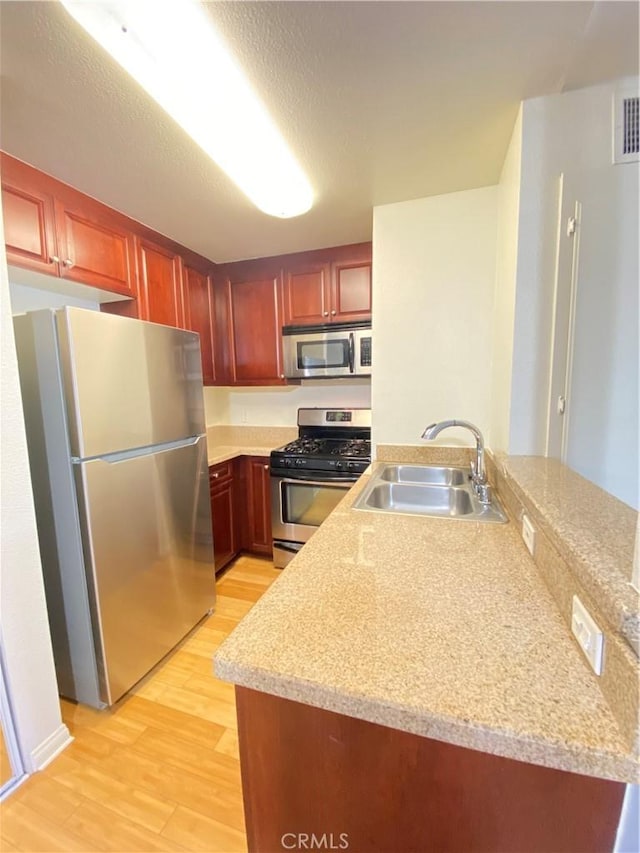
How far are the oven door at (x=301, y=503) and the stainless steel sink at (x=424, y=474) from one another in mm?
522

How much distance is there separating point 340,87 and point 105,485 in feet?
5.42

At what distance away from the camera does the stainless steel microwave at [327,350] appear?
2342mm

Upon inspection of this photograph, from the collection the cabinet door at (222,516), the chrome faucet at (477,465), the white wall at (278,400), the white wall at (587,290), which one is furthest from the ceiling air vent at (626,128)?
the cabinet door at (222,516)

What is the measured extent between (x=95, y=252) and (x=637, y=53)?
2.20 metres

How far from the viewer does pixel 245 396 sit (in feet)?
10.5

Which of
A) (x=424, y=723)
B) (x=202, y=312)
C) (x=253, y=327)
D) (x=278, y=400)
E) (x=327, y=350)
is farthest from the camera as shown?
(x=278, y=400)

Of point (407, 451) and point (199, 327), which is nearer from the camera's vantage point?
point (407, 451)

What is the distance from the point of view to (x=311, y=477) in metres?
2.40

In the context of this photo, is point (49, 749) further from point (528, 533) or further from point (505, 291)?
point (505, 291)

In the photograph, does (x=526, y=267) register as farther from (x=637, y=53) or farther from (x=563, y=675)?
(x=563, y=675)

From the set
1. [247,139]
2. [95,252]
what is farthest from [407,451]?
[95,252]

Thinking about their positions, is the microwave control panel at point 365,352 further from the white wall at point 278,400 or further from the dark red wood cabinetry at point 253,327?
the dark red wood cabinetry at point 253,327

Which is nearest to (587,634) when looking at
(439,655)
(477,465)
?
(439,655)

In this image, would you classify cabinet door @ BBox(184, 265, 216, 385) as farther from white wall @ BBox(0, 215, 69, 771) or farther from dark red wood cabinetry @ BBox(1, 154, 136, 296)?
white wall @ BBox(0, 215, 69, 771)
